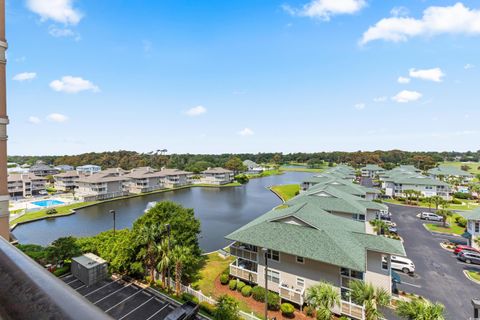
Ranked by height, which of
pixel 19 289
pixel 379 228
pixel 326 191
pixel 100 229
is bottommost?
pixel 100 229

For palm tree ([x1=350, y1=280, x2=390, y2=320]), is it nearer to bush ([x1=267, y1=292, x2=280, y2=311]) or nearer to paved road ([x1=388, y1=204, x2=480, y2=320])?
bush ([x1=267, y1=292, x2=280, y2=311])

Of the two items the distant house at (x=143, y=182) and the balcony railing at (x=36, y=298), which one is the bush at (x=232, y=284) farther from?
the distant house at (x=143, y=182)

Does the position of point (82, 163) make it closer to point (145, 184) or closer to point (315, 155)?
point (145, 184)

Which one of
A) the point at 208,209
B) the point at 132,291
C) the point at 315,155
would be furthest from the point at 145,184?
the point at 315,155

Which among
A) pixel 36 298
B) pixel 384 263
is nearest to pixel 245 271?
pixel 384 263

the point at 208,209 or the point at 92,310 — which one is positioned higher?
the point at 92,310

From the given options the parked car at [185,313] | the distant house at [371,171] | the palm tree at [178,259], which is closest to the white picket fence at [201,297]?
the palm tree at [178,259]
